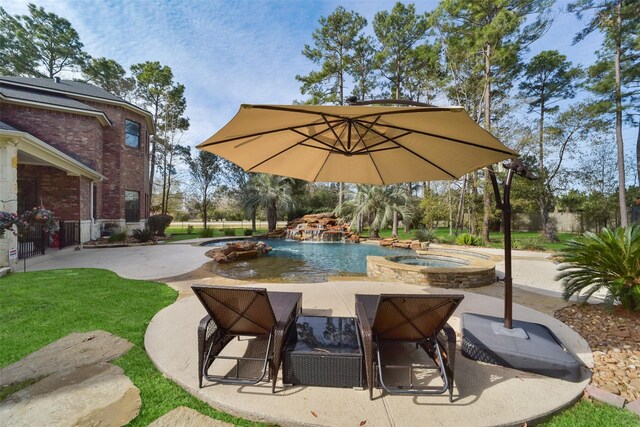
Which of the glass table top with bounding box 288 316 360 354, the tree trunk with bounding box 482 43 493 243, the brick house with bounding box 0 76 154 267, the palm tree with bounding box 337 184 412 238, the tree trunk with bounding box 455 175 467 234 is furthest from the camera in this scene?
the tree trunk with bounding box 455 175 467 234

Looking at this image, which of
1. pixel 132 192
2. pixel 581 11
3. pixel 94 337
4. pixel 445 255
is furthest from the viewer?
pixel 132 192

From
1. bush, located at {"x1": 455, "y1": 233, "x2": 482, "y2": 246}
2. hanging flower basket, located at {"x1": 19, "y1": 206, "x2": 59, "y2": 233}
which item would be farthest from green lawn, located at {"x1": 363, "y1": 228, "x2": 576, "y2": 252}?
hanging flower basket, located at {"x1": 19, "y1": 206, "x2": 59, "y2": 233}

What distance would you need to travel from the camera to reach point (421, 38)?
20.9m

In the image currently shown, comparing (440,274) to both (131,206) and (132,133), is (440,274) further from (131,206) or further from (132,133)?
(132,133)

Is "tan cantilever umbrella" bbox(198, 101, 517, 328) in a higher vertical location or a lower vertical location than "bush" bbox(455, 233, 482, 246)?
higher

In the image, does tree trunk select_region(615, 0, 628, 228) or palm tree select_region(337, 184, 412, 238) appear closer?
tree trunk select_region(615, 0, 628, 228)

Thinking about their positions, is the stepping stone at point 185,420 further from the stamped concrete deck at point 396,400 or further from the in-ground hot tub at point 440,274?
the in-ground hot tub at point 440,274

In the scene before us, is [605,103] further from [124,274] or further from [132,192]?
[132,192]

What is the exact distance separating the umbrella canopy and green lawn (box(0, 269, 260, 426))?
214 cm

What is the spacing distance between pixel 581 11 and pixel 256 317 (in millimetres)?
21511

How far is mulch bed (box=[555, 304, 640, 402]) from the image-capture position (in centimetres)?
233

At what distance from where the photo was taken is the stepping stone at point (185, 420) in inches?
71.7

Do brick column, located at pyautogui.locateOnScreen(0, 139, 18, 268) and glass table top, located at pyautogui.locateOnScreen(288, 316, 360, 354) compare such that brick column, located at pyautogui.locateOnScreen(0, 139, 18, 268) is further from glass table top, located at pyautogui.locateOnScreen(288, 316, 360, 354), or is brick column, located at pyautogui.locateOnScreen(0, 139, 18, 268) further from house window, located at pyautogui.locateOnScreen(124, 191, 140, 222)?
house window, located at pyautogui.locateOnScreen(124, 191, 140, 222)

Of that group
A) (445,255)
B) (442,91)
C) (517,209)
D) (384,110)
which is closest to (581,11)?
(442,91)
